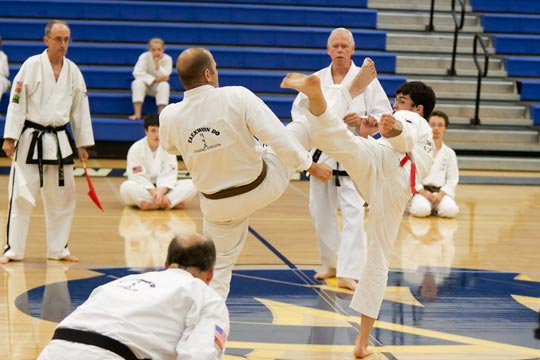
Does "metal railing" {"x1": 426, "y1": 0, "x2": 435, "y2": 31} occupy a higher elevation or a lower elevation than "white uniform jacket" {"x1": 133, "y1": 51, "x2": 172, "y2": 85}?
higher

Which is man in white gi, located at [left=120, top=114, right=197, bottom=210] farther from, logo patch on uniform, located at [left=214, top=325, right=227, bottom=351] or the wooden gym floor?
logo patch on uniform, located at [left=214, top=325, right=227, bottom=351]

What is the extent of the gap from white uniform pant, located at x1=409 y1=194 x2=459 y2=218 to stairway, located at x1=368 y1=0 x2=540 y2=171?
3.19 meters

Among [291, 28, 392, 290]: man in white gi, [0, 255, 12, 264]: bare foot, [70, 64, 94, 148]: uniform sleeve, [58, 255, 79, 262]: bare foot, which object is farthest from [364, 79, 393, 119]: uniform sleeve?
[0, 255, 12, 264]: bare foot

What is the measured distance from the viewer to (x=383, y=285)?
4777 mm

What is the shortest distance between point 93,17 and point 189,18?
1.47 m

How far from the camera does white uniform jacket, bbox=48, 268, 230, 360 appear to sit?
3004 mm

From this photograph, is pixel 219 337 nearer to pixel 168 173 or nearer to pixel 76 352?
pixel 76 352

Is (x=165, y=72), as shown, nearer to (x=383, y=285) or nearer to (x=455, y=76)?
(x=455, y=76)

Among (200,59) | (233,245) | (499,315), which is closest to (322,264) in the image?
(499,315)

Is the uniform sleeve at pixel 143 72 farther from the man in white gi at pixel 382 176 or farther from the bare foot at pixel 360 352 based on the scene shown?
the bare foot at pixel 360 352

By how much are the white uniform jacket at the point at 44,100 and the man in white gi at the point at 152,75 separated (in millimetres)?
5699

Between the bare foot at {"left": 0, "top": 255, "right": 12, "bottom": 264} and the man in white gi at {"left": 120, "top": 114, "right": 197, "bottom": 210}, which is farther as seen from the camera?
the man in white gi at {"left": 120, "top": 114, "right": 197, "bottom": 210}

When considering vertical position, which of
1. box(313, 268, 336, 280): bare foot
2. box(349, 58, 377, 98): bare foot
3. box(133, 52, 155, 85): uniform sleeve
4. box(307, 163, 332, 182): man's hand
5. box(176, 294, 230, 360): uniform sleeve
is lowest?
box(313, 268, 336, 280): bare foot

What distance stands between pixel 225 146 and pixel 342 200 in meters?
2.07
